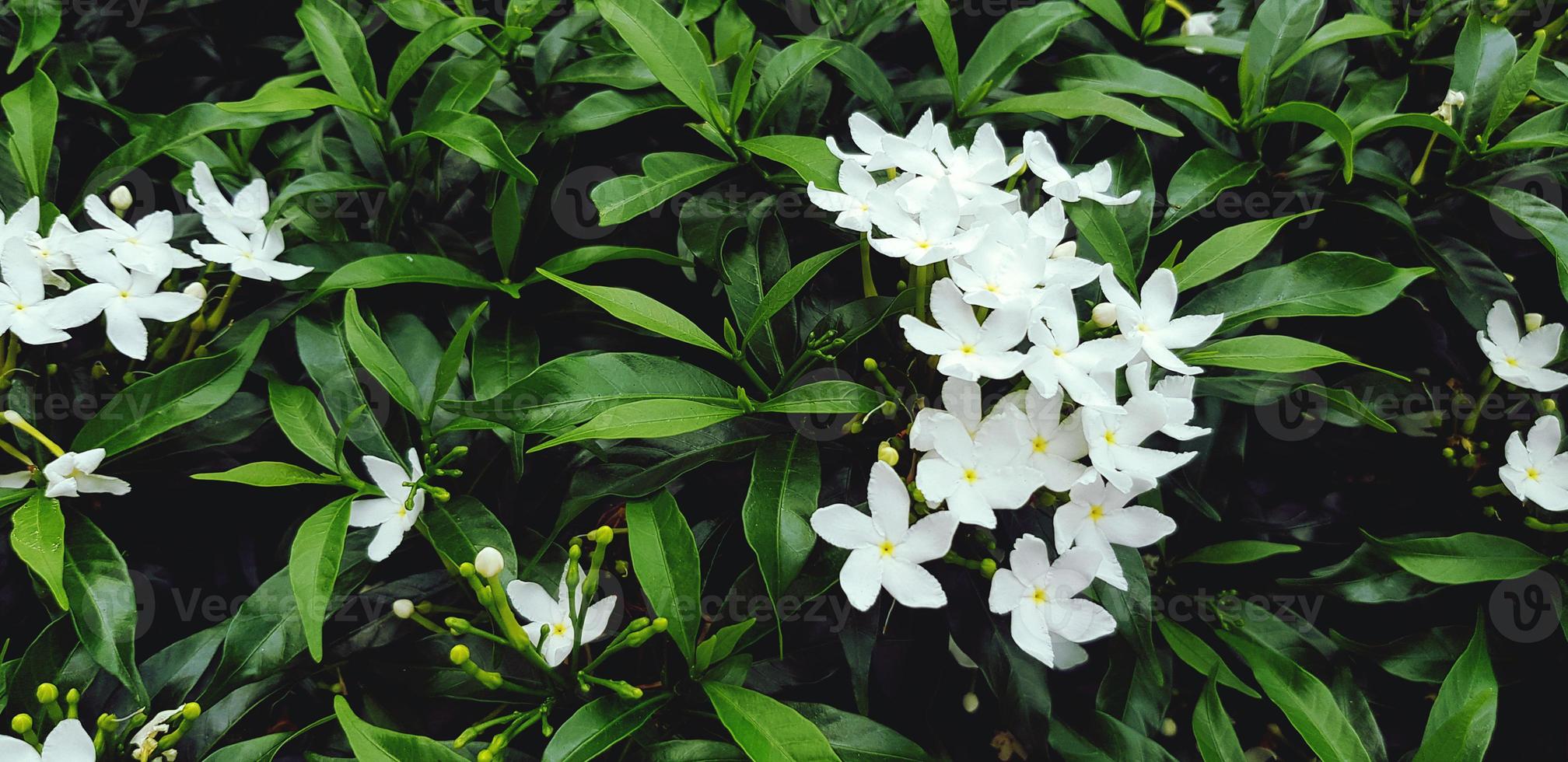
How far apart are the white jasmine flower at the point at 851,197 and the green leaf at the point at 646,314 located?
17 cm

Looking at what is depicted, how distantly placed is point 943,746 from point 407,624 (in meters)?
0.59

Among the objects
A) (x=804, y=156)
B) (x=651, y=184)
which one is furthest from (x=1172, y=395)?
(x=651, y=184)

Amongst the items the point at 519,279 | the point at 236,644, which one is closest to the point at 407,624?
the point at 236,644

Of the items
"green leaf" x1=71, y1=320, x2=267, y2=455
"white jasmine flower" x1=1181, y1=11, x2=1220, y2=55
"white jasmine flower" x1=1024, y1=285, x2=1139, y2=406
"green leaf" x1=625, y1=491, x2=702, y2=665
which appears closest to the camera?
"white jasmine flower" x1=1024, y1=285, x2=1139, y2=406

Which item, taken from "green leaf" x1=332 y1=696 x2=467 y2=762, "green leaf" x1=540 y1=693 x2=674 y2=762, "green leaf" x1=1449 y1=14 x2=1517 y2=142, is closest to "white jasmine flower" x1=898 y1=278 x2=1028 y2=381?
"green leaf" x1=540 y1=693 x2=674 y2=762

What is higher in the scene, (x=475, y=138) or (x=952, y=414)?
(x=475, y=138)

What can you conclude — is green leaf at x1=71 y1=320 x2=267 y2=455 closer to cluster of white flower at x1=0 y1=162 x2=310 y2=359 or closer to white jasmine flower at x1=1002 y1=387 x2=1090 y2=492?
cluster of white flower at x1=0 y1=162 x2=310 y2=359

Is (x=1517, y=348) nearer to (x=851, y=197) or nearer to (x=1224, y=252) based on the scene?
(x=1224, y=252)

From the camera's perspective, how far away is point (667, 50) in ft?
3.46

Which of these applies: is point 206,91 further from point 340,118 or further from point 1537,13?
point 1537,13

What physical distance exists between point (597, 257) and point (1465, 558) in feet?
3.15

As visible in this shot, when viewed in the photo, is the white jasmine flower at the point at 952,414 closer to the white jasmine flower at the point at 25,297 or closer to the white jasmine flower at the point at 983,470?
the white jasmine flower at the point at 983,470

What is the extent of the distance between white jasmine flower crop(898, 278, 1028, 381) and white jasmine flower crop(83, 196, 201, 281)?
78 cm

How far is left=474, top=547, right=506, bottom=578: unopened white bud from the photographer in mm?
859
